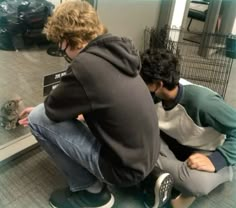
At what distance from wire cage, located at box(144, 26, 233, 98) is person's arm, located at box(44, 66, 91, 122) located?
1.30m

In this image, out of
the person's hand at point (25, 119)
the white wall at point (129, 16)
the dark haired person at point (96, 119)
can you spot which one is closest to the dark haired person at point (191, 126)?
the dark haired person at point (96, 119)

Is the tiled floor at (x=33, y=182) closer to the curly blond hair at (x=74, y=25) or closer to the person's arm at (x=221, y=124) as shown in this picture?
the person's arm at (x=221, y=124)

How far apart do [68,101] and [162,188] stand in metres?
0.53

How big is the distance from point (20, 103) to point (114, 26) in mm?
793

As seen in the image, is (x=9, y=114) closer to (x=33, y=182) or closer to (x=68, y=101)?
(x=33, y=182)

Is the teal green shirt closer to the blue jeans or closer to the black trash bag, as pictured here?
the blue jeans

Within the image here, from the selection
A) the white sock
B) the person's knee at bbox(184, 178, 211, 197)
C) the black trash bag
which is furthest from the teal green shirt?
the black trash bag

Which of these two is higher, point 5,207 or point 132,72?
point 132,72

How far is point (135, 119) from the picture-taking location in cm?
92

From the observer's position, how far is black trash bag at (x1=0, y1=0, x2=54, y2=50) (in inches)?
62.1

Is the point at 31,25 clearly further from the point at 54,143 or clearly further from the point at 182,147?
the point at 182,147

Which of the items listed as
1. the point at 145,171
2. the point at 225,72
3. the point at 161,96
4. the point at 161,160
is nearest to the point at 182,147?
the point at 161,160

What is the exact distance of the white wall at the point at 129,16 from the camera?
5.70 ft

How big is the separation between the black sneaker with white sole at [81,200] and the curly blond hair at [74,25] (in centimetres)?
62
